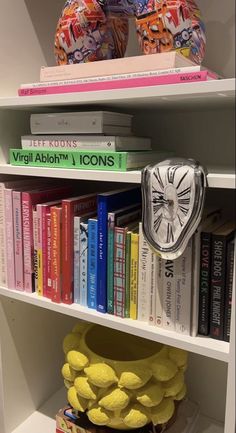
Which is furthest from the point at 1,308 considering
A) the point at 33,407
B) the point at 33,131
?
the point at 33,131

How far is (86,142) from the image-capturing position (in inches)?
29.6

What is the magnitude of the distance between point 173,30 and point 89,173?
30cm

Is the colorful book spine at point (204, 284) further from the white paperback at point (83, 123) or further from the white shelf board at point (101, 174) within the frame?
the white paperback at point (83, 123)

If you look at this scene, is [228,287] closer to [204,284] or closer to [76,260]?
[204,284]

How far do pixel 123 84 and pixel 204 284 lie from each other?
0.37 metres

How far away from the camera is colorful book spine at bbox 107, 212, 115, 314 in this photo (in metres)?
0.74

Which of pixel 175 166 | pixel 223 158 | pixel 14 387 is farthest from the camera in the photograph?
pixel 14 387

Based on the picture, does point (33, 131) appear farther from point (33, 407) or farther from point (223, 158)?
point (33, 407)

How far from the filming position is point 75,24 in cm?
79

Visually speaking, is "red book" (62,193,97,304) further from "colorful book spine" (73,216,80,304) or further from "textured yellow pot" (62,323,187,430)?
"textured yellow pot" (62,323,187,430)

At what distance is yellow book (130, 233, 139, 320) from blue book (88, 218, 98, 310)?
0.08 meters

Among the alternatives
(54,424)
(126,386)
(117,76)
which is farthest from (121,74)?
(54,424)

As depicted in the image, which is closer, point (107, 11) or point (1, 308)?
point (107, 11)

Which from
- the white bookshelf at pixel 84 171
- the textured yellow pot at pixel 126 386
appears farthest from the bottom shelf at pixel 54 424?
the textured yellow pot at pixel 126 386
